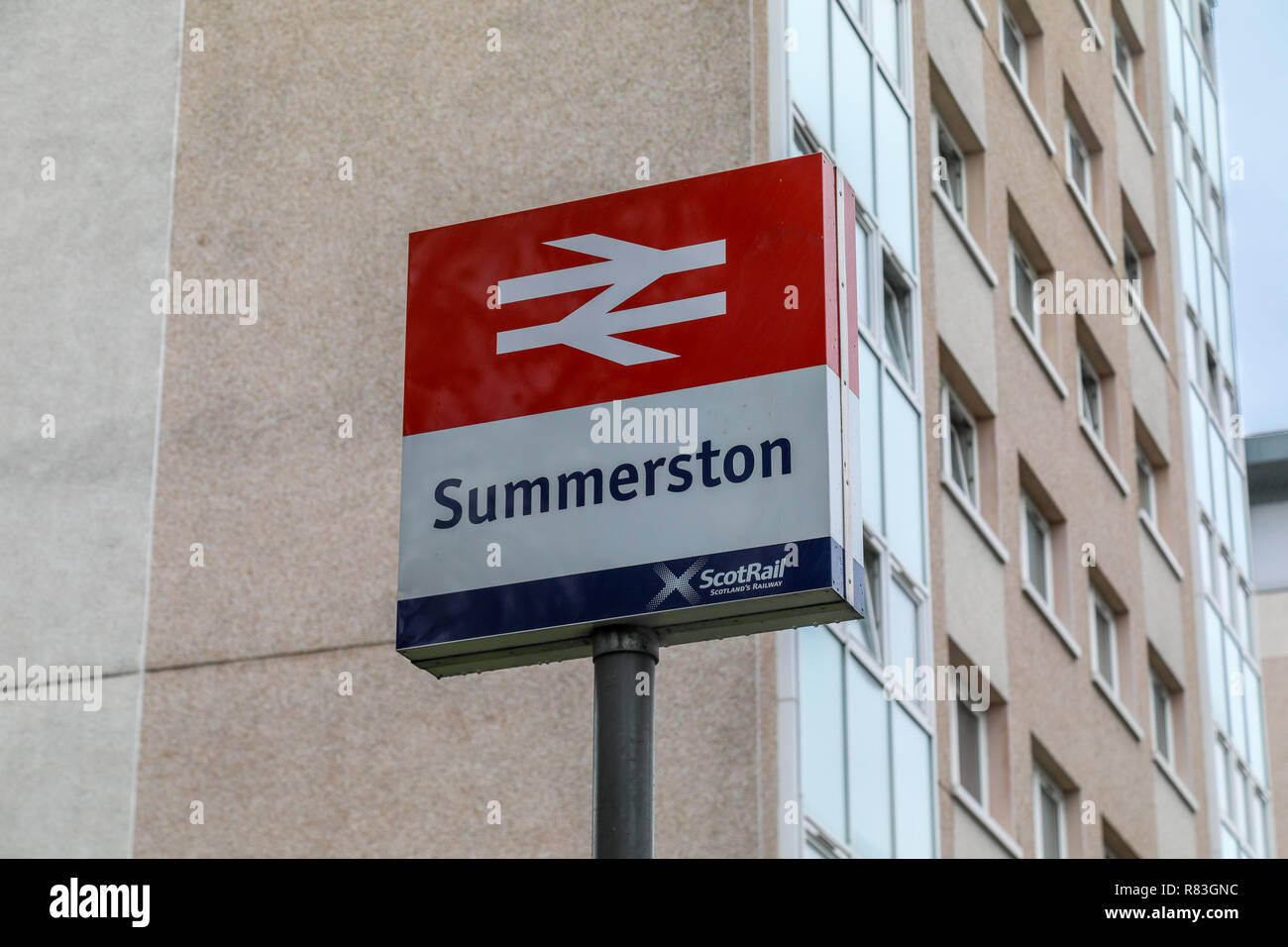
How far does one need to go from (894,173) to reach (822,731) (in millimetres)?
6191

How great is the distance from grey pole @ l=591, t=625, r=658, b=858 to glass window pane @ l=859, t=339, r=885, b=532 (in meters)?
11.9

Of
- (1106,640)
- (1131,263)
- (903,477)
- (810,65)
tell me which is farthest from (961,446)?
(1131,263)

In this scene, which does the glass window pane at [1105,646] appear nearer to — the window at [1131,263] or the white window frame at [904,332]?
the window at [1131,263]

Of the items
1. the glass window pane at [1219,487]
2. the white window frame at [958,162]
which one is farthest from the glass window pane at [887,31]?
the glass window pane at [1219,487]

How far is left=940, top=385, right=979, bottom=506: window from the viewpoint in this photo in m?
21.2

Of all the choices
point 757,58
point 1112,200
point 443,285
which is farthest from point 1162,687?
point 443,285

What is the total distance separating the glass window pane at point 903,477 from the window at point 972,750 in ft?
6.21

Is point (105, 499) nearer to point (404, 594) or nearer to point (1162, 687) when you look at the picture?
point (404, 594)

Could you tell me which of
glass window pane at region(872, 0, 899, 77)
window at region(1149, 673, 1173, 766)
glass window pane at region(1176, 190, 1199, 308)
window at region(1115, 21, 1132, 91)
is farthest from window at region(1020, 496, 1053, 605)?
window at region(1115, 21, 1132, 91)

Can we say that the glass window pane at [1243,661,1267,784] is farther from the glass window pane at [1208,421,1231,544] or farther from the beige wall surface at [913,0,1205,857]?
the beige wall surface at [913,0,1205,857]

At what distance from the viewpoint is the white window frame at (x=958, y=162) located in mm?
22266

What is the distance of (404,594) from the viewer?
6035 millimetres

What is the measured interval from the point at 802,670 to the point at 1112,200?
47.3 ft

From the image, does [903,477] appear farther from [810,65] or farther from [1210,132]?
[1210,132]
